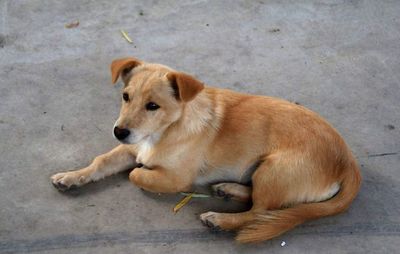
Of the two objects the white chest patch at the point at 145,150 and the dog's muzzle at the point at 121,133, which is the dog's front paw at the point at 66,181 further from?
the dog's muzzle at the point at 121,133

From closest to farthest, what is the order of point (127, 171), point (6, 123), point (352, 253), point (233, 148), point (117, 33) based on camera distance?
1. point (352, 253)
2. point (233, 148)
3. point (127, 171)
4. point (6, 123)
5. point (117, 33)

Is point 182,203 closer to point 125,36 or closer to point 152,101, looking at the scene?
point 152,101

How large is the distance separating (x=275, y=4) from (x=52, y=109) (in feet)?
8.96

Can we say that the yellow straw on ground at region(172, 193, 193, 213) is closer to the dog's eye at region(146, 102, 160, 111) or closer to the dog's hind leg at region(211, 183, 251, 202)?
the dog's hind leg at region(211, 183, 251, 202)

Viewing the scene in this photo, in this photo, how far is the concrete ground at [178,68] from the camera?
3.25 m

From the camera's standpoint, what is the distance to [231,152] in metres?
3.43

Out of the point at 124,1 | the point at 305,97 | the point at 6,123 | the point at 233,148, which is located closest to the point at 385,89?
the point at 305,97

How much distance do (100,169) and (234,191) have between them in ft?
2.97

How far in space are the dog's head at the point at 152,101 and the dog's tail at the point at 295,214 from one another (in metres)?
0.83

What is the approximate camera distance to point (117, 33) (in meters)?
5.05

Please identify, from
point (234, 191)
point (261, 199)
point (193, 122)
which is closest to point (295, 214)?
point (261, 199)

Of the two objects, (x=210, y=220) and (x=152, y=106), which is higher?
(x=152, y=106)

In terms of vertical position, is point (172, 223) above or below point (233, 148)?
below

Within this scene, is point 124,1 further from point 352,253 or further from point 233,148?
point 352,253
